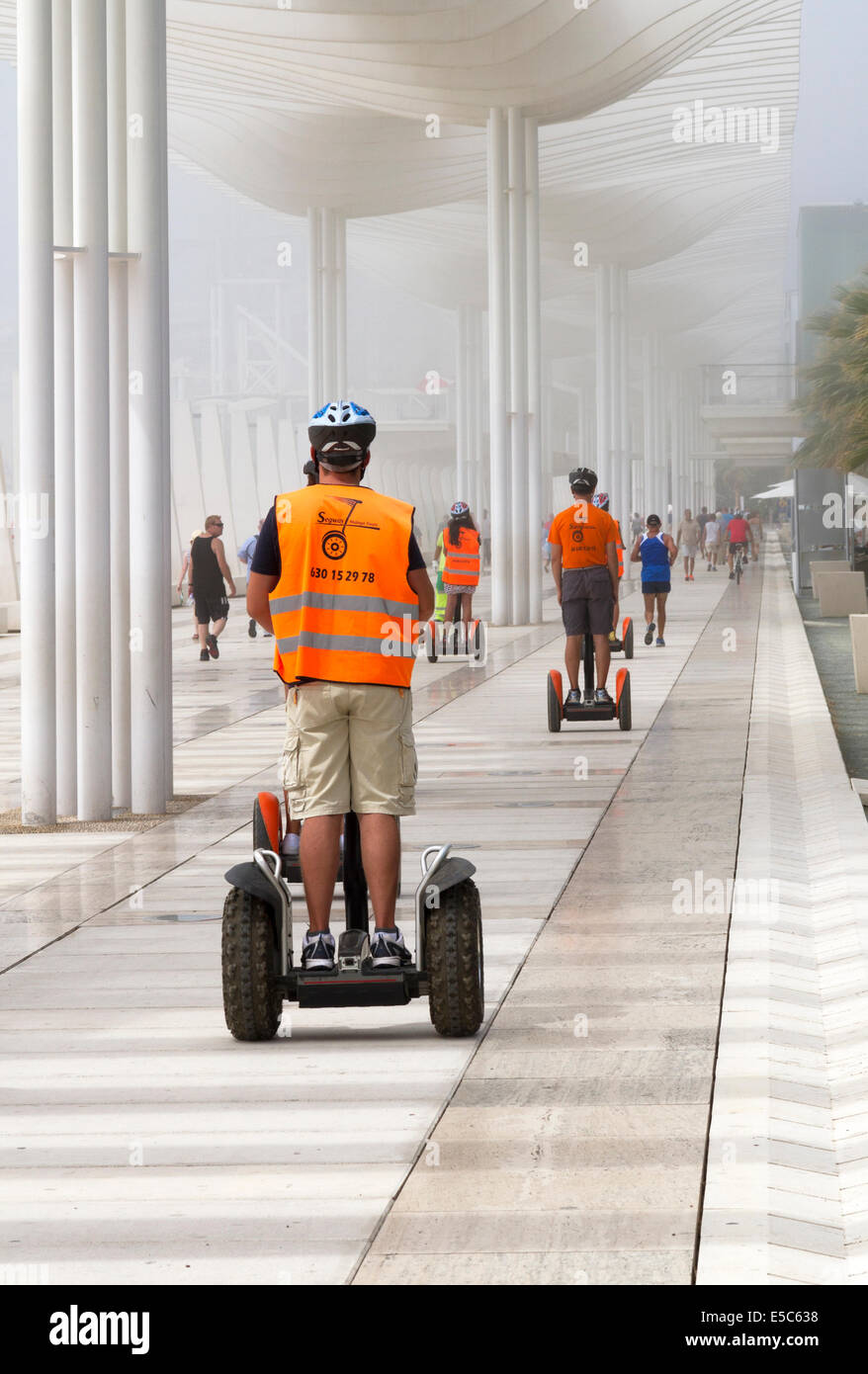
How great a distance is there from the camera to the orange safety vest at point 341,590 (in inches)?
194

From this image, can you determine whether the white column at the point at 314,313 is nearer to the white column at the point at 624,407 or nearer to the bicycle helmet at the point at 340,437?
the white column at the point at 624,407

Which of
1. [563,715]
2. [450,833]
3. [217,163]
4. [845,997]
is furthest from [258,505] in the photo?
[845,997]

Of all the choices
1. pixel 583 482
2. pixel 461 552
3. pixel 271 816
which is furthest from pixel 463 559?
pixel 271 816

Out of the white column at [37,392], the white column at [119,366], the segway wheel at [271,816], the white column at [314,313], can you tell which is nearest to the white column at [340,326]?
the white column at [314,313]

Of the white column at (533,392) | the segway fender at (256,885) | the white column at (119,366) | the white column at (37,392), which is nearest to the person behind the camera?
the segway fender at (256,885)

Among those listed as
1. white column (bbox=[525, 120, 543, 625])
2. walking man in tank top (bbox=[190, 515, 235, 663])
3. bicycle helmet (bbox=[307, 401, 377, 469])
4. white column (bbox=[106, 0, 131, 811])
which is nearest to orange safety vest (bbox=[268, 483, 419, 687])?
bicycle helmet (bbox=[307, 401, 377, 469])

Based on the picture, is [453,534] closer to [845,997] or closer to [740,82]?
[845,997]

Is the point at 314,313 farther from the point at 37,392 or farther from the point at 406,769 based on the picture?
the point at 406,769

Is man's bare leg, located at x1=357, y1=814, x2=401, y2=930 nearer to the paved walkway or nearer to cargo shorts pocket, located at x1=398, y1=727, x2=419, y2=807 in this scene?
cargo shorts pocket, located at x1=398, y1=727, x2=419, y2=807

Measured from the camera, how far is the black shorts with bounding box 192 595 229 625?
21297mm

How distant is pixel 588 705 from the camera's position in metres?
13.1

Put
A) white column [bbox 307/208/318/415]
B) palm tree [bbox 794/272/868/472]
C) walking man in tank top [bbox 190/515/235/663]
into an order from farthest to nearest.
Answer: white column [bbox 307/208/318/415] → palm tree [bbox 794/272/868/472] → walking man in tank top [bbox 190/515/235/663]

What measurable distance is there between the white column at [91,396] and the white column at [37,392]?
0.55 ft
